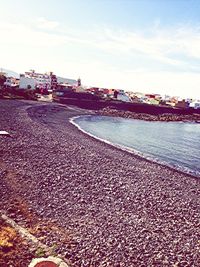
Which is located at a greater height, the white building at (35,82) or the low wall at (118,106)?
the white building at (35,82)

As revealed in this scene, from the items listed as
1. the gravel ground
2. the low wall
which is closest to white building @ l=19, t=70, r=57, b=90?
the low wall

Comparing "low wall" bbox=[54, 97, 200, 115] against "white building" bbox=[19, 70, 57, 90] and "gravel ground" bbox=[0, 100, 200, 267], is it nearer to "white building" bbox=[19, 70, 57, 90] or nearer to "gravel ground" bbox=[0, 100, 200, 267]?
"white building" bbox=[19, 70, 57, 90]

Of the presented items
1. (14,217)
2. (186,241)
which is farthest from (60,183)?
(186,241)

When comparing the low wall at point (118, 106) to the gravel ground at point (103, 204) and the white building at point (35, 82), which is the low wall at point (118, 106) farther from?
the gravel ground at point (103, 204)

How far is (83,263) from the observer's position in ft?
37.2

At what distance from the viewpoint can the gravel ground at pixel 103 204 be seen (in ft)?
41.8

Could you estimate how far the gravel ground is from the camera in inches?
501

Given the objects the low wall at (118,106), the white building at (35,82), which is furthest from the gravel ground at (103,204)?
the white building at (35,82)

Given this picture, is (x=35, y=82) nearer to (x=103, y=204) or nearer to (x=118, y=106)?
(x=118, y=106)

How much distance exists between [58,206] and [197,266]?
7113 mm

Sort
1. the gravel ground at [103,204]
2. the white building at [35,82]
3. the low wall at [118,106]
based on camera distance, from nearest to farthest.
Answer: the gravel ground at [103,204] → the low wall at [118,106] → the white building at [35,82]

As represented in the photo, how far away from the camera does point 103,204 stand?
57.3 ft

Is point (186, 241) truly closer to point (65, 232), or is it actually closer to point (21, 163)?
point (65, 232)

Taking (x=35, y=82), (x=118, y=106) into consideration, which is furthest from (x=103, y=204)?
(x=35, y=82)
